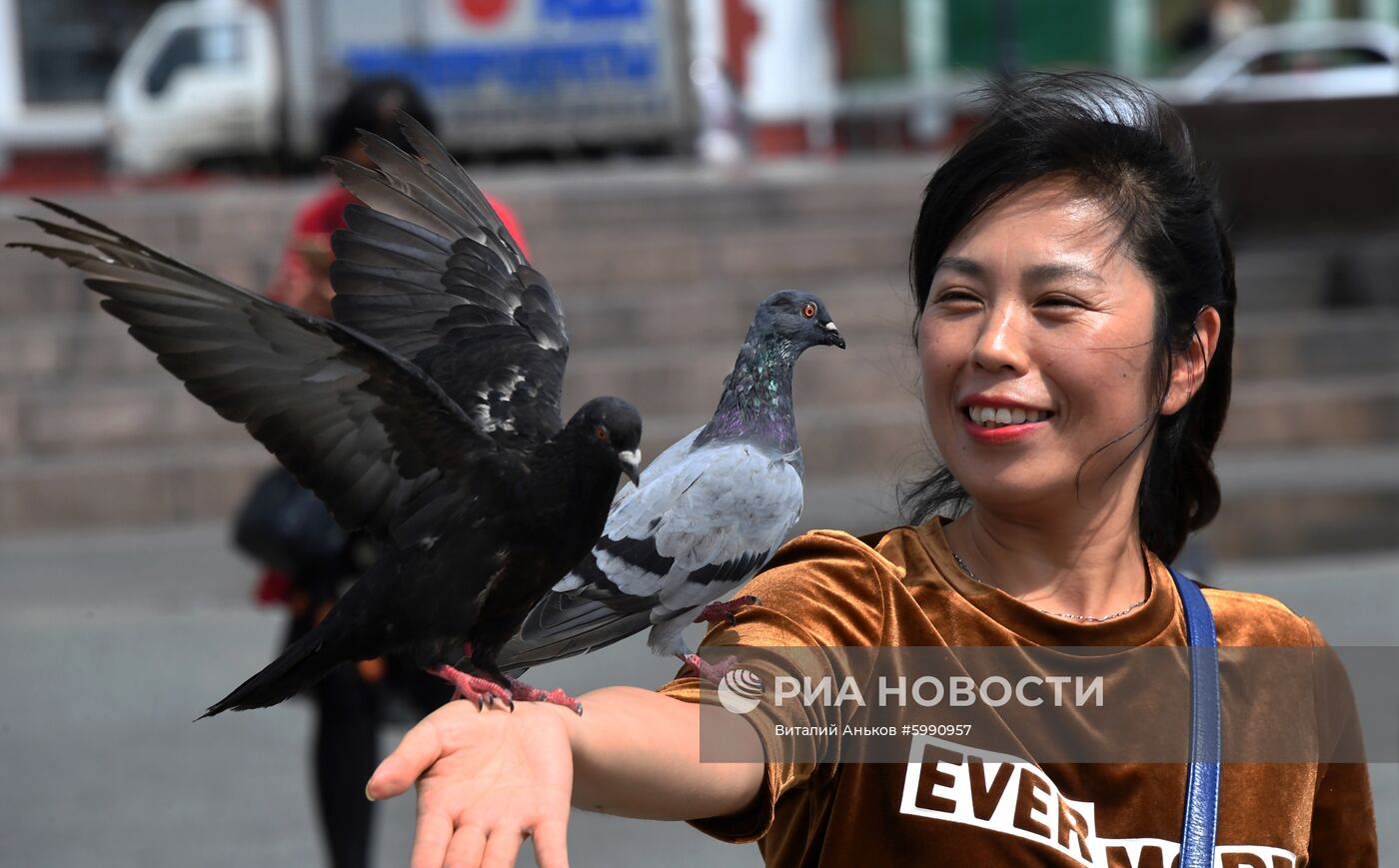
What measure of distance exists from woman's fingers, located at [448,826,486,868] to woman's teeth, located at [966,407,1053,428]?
0.85 metres

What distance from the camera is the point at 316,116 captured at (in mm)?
16594

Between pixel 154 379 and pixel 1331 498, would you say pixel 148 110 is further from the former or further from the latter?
pixel 1331 498

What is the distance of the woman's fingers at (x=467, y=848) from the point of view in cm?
136

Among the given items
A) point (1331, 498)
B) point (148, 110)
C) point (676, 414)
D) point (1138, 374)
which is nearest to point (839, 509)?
point (676, 414)

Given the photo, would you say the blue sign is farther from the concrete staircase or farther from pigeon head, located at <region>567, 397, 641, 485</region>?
pigeon head, located at <region>567, 397, 641, 485</region>

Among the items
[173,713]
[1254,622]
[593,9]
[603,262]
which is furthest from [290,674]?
[593,9]

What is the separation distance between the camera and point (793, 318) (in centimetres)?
178

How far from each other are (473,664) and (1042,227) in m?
0.87

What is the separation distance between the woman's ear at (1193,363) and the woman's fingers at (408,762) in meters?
1.14

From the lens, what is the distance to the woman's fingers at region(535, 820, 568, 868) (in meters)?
1.39

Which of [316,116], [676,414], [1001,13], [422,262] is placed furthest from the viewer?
[1001,13]

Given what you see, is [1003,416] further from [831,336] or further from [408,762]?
[408,762]

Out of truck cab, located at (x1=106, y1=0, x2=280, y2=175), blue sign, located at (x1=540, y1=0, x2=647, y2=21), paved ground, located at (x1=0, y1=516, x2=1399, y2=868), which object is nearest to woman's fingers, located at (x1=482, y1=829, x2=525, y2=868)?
paved ground, located at (x1=0, y1=516, x2=1399, y2=868)
